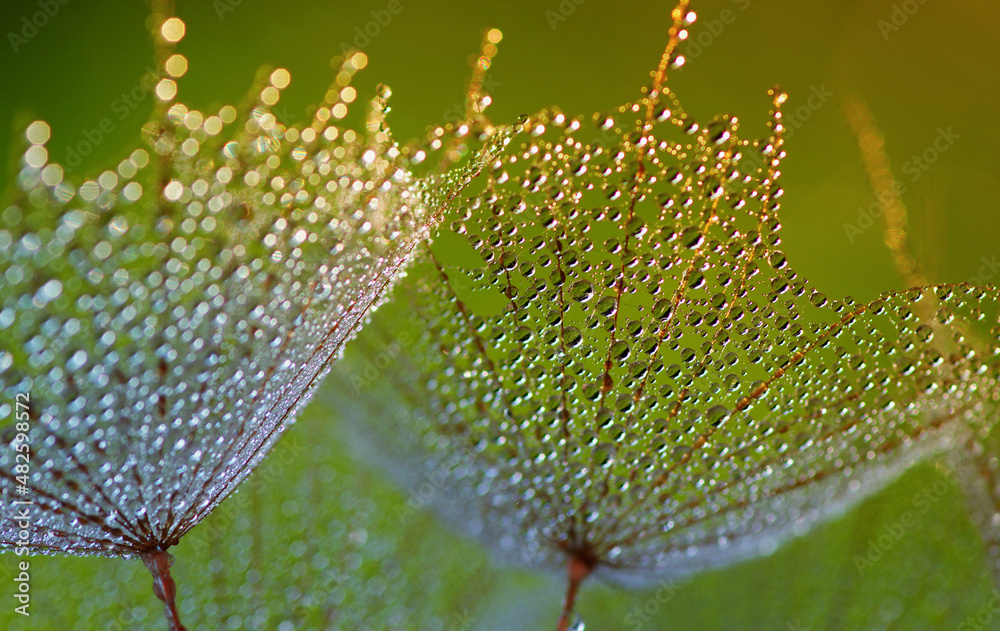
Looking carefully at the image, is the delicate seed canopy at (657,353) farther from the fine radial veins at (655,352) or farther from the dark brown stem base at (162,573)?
the dark brown stem base at (162,573)

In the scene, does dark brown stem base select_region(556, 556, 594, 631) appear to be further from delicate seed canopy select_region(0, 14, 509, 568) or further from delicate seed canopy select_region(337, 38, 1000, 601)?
delicate seed canopy select_region(0, 14, 509, 568)

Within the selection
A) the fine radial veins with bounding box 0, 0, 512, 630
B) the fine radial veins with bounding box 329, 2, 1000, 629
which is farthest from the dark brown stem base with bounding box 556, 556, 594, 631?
the fine radial veins with bounding box 0, 0, 512, 630

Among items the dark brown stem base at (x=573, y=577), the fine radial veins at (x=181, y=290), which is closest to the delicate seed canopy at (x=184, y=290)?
the fine radial veins at (x=181, y=290)

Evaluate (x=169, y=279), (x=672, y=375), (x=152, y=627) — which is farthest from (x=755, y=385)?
(x=152, y=627)

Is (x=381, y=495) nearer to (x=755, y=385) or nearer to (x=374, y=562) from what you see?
(x=374, y=562)

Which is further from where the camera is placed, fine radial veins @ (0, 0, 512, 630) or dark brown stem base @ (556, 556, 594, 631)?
dark brown stem base @ (556, 556, 594, 631)

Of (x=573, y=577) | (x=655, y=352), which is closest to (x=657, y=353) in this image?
(x=655, y=352)
